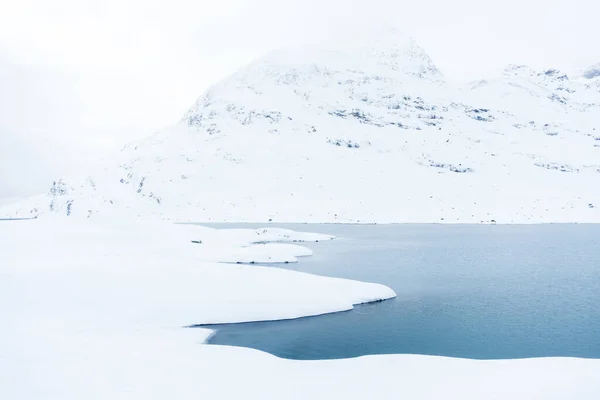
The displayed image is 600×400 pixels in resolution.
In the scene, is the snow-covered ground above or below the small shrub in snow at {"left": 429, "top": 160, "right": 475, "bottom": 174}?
below

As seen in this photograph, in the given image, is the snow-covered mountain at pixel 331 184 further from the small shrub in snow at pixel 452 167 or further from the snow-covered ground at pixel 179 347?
the snow-covered ground at pixel 179 347

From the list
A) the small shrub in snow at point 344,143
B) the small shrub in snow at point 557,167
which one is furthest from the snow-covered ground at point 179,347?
the small shrub in snow at point 557,167

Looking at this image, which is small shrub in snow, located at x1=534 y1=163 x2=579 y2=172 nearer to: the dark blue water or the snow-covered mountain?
the snow-covered mountain

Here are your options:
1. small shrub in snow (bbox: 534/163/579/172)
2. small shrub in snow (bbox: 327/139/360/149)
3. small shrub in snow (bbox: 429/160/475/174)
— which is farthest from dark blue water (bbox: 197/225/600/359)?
small shrub in snow (bbox: 534/163/579/172)

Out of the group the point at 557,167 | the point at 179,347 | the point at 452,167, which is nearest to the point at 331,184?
the point at 452,167

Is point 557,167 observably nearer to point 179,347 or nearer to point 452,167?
point 452,167

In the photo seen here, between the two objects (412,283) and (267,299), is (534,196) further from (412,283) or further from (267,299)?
(267,299)

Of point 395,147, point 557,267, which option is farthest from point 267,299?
point 395,147
